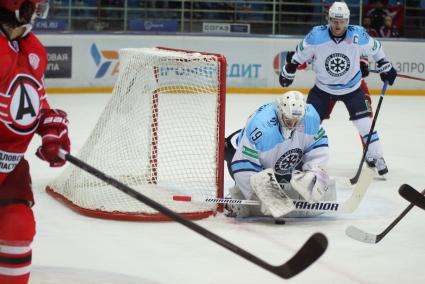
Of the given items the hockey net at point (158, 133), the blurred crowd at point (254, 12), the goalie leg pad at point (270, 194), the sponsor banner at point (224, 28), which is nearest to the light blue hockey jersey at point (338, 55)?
the hockey net at point (158, 133)

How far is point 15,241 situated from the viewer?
2910mm

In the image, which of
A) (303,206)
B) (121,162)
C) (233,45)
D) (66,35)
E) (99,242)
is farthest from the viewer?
(233,45)

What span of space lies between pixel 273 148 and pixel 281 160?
13 cm

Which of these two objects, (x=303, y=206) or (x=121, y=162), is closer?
(x=303, y=206)

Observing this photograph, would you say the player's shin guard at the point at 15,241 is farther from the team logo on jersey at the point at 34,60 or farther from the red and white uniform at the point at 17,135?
the team logo on jersey at the point at 34,60

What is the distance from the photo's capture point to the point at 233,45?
10648 millimetres

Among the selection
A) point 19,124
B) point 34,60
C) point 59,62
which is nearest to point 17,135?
point 19,124

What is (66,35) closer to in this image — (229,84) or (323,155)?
(229,84)

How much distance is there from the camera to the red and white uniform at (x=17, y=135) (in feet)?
9.36

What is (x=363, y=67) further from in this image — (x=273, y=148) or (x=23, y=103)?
(x=23, y=103)

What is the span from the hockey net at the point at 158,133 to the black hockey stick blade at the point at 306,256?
7.13 ft

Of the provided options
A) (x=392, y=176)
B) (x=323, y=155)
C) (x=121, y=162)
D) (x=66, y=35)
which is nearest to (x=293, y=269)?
(x=323, y=155)

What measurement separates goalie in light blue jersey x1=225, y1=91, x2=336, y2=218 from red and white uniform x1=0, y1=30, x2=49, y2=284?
1.97 meters

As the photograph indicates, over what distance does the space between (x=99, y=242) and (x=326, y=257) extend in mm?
1058
